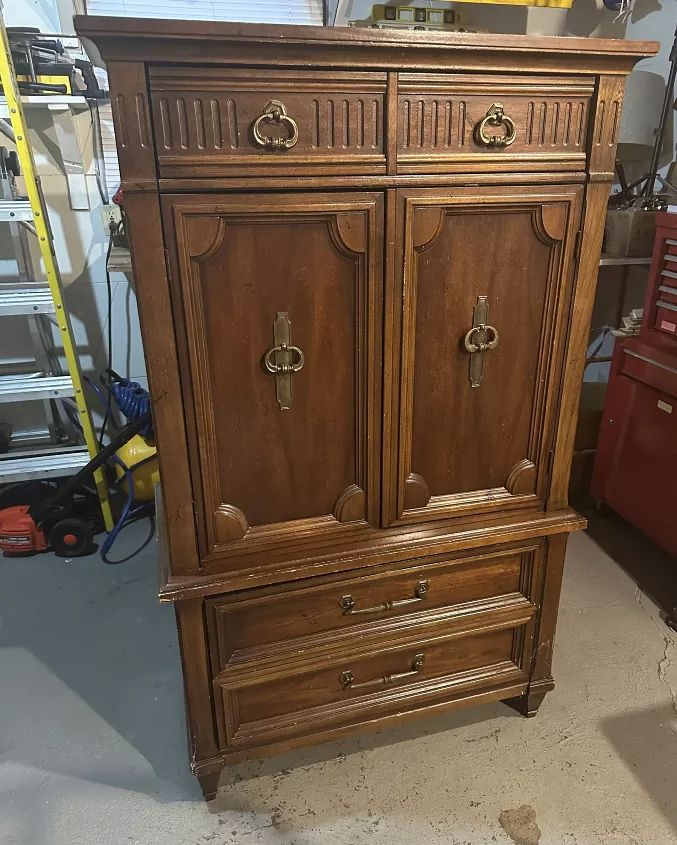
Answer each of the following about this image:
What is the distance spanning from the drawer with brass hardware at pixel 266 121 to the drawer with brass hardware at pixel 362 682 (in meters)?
0.99

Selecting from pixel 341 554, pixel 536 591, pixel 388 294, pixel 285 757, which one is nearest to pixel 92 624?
pixel 285 757

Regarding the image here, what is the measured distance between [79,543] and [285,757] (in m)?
1.14

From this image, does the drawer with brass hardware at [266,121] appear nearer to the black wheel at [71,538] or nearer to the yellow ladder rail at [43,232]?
the yellow ladder rail at [43,232]

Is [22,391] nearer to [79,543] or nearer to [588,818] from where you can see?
[79,543]

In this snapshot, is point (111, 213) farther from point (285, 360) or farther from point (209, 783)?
point (209, 783)

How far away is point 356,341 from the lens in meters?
1.23

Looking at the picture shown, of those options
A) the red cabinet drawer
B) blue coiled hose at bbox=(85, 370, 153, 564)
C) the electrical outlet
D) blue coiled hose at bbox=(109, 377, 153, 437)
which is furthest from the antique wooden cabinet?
the electrical outlet

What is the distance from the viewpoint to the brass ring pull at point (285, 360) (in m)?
1.19

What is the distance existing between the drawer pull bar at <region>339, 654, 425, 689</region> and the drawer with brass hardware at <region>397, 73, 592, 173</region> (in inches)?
41.7

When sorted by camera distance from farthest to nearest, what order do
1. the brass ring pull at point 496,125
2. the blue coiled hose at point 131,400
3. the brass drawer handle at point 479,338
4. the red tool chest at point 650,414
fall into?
the blue coiled hose at point 131,400 < the red tool chest at point 650,414 < the brass drawer handle at point 479,338 < the brass ring pull at point 496,125

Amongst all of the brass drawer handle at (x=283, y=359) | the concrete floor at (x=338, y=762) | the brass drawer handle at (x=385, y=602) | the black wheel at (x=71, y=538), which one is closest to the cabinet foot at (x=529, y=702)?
the concrete floor at (x=338, y=762)

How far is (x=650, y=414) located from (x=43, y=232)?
2025 millimetres

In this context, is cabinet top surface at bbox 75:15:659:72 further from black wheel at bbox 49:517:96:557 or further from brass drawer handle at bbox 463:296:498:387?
black wheel at bbox 49:517:96:557

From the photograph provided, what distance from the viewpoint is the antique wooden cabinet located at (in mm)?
1047
